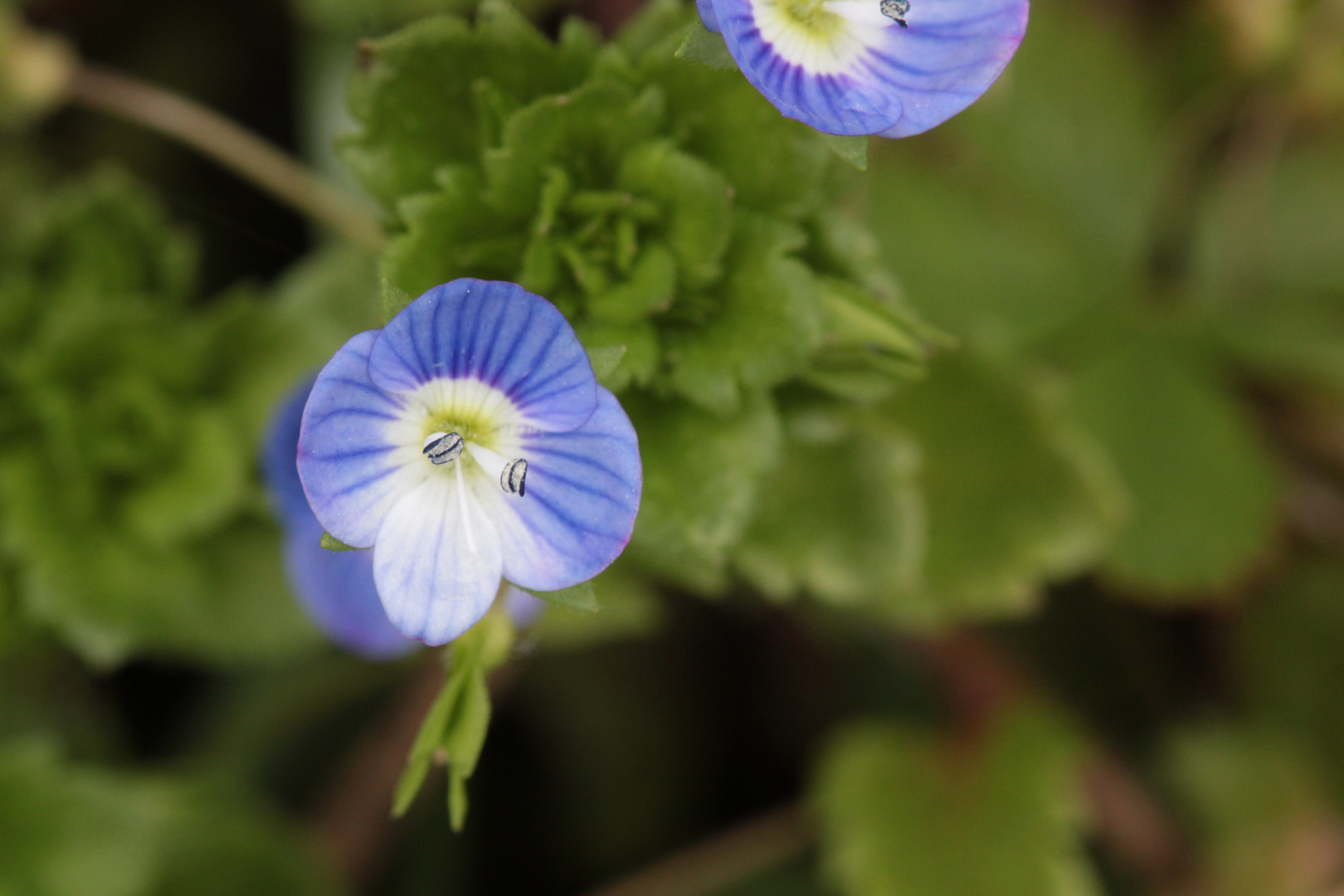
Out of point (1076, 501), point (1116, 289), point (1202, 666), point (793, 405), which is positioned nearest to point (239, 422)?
point (793, 405)

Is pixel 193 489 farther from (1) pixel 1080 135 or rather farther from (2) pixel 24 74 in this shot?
(1) pixel 1080 135

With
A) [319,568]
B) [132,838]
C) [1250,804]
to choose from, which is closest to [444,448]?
[319,568]

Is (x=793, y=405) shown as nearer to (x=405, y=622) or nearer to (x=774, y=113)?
(x=774, y=113)

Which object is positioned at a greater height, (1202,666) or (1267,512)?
(1267,512)

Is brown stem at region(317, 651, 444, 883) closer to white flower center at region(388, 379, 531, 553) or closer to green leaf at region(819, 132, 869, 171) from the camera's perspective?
white flower center at region(388, 379, 531, 553)

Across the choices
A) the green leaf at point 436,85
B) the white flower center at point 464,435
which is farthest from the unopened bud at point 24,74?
the white flower center at point 464,435
